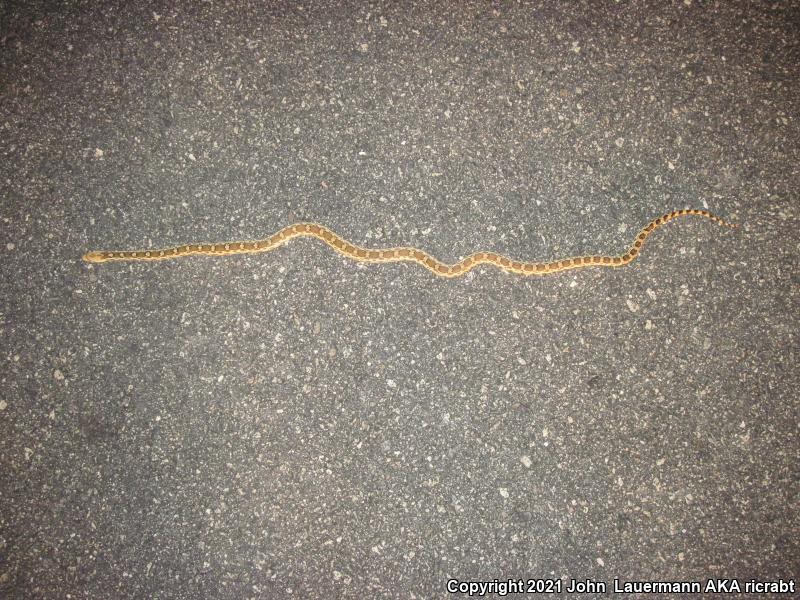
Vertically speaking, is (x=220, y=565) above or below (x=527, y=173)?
below

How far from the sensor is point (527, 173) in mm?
1997

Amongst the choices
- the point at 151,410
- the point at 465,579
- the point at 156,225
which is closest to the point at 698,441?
the point at 465,579

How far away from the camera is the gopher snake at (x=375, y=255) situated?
195 cm

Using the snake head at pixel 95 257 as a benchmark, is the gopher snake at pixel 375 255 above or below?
above

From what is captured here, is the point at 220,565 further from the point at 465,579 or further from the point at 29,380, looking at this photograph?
the point at 29,380

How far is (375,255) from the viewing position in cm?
196

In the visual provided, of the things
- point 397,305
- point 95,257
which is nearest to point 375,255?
point 397,305

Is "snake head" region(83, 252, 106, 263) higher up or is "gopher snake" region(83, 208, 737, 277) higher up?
"gopher snake" region(83, 208, 737, 277)

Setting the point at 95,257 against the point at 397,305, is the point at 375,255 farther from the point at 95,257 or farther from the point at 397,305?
the point at 95,257

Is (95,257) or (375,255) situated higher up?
(375,255)

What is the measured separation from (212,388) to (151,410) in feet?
0.91

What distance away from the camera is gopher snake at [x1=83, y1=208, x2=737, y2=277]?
6.39ft

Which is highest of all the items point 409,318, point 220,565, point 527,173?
point 527,173

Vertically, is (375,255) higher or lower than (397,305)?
higher
